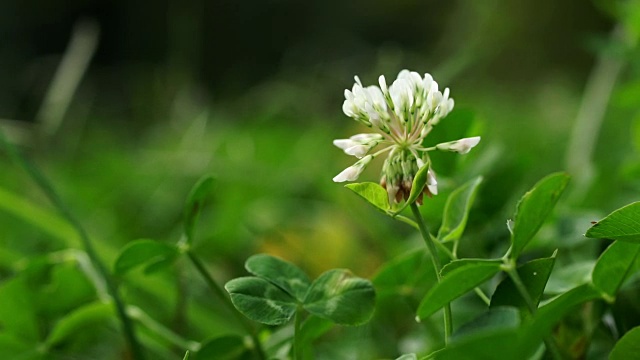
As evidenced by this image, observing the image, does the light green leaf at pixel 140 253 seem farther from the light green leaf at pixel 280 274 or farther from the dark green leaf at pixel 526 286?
the dark green leaf at pixel 526 286

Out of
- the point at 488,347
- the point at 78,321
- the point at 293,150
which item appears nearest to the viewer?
the point at 488,347

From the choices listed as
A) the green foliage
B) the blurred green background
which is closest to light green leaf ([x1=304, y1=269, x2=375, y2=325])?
the green foliage

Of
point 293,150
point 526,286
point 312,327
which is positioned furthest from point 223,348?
point 293,150

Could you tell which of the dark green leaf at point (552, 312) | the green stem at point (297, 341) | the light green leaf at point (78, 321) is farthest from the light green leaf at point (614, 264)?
the light green leaf at point (78, 321)

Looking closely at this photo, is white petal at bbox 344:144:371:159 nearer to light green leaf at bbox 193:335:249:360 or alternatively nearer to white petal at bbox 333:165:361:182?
white petal at bbox 333:165:361:182

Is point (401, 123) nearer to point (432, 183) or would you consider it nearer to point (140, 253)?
point (432, 183)

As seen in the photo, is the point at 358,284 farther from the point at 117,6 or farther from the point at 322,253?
the point at 117,6
